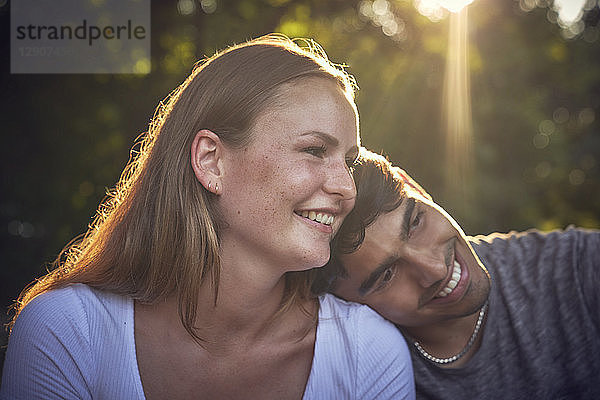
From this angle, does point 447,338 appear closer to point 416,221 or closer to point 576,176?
point 416,221

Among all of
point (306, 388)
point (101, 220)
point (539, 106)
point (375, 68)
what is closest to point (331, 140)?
point (306, 388)

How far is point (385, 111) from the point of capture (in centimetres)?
264

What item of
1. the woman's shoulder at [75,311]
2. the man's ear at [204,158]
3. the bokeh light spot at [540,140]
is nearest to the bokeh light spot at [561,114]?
the bokeh light spot at [540,140]

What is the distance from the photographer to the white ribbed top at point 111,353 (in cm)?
128

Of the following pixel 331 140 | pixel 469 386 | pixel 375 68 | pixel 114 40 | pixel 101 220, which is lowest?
pixel 469 386

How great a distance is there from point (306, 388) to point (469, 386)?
44 cm

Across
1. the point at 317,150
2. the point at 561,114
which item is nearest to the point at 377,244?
the point at 317,150

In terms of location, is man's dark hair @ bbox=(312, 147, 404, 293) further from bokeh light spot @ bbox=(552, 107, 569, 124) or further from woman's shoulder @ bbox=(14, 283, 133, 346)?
bokeh light spot @ bbox=(552, 107, 569, 124)

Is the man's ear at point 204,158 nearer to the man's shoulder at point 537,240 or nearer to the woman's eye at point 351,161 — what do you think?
the woman's eye at point 351,161

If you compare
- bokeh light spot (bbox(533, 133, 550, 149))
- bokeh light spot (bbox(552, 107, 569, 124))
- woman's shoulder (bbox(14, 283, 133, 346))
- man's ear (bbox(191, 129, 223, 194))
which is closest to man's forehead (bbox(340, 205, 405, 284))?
man's ear (bbox(191, 129, 223, 194))

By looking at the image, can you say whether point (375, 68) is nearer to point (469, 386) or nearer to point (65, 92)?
point (65, 92)

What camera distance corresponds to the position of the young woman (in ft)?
4.24

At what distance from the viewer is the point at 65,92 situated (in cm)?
230

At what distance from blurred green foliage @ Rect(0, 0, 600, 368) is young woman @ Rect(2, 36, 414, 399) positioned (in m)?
0.79
